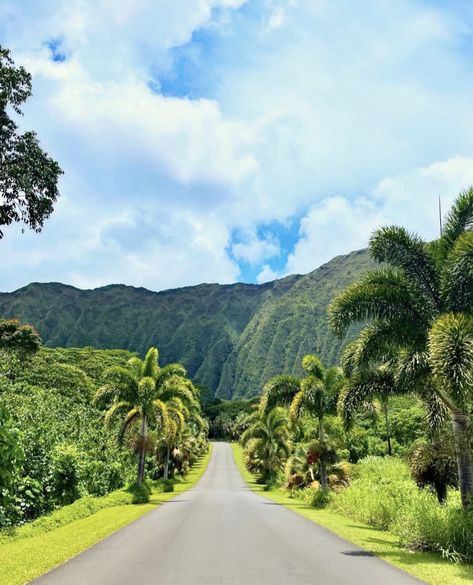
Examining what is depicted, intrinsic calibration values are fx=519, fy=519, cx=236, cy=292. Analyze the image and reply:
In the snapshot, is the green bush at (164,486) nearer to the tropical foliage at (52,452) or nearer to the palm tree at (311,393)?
the tropical foliage at (52,452)

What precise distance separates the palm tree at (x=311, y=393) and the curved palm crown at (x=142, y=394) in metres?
5.48

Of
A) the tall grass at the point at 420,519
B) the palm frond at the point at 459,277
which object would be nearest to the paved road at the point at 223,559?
the tall grass at the point at 420,519

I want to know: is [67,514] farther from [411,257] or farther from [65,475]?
[411,257]

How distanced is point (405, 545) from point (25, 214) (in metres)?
15.5

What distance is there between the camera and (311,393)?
91.5ft

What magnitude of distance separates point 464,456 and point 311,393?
14487 millimetres

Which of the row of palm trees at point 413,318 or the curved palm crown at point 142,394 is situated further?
the curved palm crown at point 142,394

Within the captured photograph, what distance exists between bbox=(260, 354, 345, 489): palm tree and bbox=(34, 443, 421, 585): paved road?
36.2 ft

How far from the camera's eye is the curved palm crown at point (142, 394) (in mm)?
29891

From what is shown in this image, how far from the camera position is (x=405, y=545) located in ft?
41.4

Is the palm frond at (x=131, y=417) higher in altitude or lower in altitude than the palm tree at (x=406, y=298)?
lower

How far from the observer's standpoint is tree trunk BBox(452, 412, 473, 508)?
13328 mm

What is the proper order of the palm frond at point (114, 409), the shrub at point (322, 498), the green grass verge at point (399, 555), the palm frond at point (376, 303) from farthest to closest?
the palm frond at point (114, 409) → the shrub at point (322, 498) → the palm frond at point (376, 303) → the green grass verge at point (399, 555)

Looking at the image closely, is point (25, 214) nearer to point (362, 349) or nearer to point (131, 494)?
point (362, 349)
